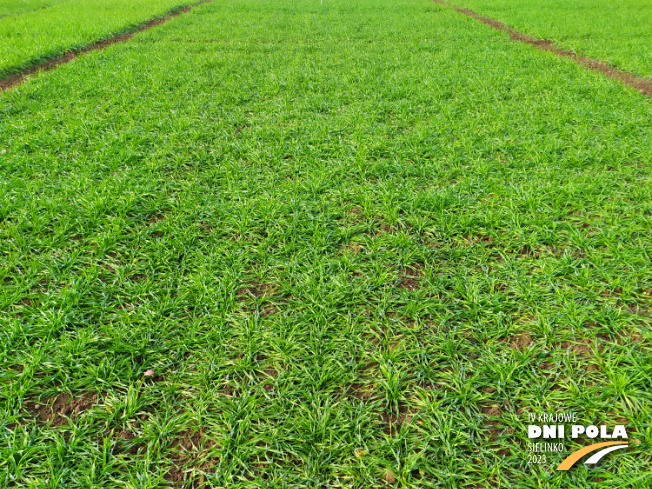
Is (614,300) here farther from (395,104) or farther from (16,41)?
(16,41)

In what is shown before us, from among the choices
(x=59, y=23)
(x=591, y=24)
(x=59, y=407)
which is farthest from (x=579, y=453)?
(x=59, y=23)

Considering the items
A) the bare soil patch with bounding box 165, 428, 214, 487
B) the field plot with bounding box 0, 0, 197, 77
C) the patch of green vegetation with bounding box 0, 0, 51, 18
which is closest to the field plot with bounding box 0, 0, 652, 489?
the bare soil patch with bounding box 165, 428, 214, 487

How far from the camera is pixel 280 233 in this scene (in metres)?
3.55

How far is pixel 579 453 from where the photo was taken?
1.93 m

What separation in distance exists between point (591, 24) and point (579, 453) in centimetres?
A: 1604

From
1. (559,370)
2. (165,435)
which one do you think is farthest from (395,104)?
(165,435)

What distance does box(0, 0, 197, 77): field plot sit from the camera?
9304 mm

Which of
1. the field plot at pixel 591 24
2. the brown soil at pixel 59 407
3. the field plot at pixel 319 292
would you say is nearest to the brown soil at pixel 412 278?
the field plot at pixel 319 292

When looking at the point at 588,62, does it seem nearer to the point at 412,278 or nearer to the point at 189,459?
the point at 412,278
